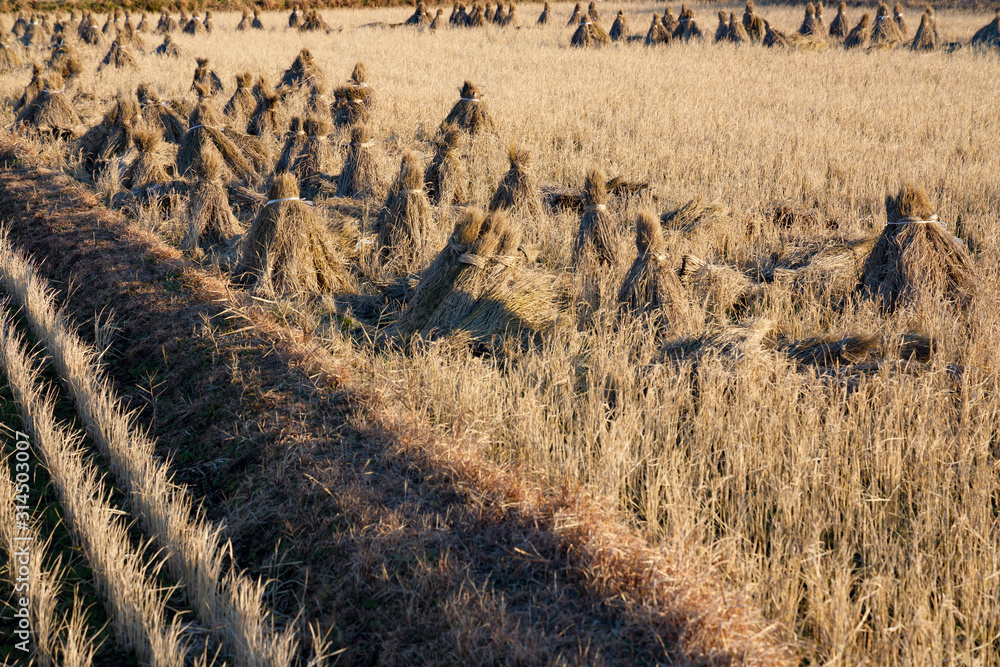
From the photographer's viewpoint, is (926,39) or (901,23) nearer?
(926,39)

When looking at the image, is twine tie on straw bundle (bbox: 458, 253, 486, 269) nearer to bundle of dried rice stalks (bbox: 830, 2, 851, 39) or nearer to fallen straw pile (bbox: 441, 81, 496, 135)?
fallen straw pile (bbox: 441, 81, 496, 135)

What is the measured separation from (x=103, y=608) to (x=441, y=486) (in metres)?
1.65

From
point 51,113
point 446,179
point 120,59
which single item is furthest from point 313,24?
point 446,179

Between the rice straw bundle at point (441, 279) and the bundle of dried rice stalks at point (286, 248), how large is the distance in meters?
1.13

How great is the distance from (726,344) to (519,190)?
3.89m

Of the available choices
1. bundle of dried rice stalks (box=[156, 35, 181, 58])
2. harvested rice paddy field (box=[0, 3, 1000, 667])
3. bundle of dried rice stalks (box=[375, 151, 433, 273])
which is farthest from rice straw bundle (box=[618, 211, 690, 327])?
bundle of dried rice stalks (box=[156, 35, 181, 58])

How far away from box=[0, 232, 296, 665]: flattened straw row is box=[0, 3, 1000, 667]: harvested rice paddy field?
2cm

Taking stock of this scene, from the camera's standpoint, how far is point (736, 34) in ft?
79.7

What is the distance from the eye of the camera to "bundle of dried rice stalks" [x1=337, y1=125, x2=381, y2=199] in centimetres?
894

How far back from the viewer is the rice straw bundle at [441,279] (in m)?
5.74

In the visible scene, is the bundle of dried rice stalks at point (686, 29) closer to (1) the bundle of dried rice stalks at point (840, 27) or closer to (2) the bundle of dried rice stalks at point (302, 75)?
(1) the bundle of dried rice stalks at point (840, 27)

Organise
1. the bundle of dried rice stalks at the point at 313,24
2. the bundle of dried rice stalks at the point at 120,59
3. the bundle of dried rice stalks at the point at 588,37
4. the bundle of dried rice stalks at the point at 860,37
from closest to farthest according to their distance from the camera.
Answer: the bundle of dried rice stalks at the point at 120,59 < the bundle of dried rice stalks at the point at 860,37 < the bundle of dried rice stalks at the point at 588,37 < the bundle of dried rice stalks at the point at 313,24

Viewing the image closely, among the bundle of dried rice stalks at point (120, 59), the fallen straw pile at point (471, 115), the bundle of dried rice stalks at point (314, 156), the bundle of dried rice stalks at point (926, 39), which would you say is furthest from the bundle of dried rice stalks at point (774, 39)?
the bundle of dried rice stalks at point (120, 59)

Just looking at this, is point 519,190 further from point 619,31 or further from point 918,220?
point 619,31
